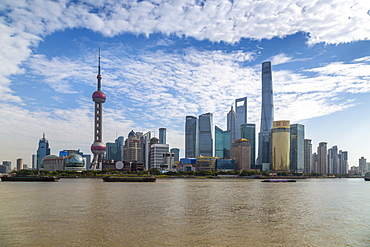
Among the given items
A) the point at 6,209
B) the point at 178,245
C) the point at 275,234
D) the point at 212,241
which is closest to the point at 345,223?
the point at 275,234

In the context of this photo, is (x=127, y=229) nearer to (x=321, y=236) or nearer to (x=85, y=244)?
(x=85, y=244)

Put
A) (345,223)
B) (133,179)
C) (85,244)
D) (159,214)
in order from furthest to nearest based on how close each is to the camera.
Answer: (133,179), (159,214), (345,223), (85,244)

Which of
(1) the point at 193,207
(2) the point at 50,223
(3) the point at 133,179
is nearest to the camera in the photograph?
(2) the point at 50,223

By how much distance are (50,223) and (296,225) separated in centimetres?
3392

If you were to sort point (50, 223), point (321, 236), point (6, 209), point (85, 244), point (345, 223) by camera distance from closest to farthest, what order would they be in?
point (85, 244) < point (321, 236) < point (50, 223) < point (345, 223) < point (6, 209)

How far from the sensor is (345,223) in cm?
4725

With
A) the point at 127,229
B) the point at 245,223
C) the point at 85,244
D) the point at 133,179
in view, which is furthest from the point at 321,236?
the point at 133,179

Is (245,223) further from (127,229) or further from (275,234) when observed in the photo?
(127,229)

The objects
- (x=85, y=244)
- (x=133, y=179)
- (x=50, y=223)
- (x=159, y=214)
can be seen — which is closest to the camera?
(x=85, y=244)

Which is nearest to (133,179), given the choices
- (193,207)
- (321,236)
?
(193,207)

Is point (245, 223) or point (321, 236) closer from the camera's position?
point (321, 236)

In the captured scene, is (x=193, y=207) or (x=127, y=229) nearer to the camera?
(x=127, y=229)

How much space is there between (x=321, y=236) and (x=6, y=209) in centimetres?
5138

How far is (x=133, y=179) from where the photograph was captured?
184625mm
